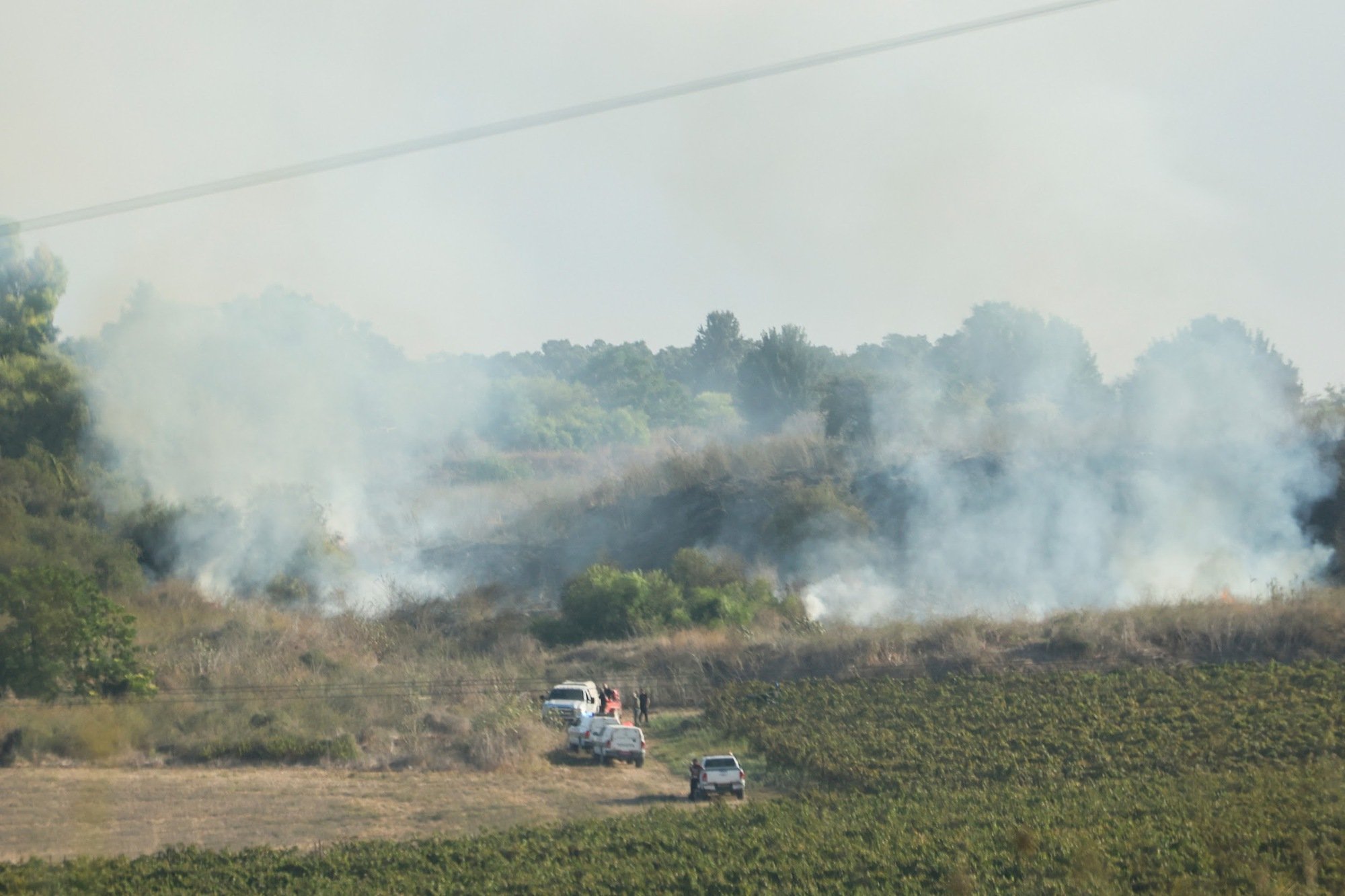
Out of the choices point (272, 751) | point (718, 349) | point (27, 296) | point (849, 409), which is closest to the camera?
point (272, 751)

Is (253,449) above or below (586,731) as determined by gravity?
above

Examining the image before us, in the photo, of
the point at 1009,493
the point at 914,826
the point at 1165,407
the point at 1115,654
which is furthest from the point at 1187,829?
the point at 1165,407

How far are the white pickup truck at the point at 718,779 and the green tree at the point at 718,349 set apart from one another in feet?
364

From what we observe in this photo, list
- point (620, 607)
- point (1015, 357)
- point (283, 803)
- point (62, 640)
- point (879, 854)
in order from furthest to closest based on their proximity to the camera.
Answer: point (1015, 357)
point (620, 607)
point (62, 640)
point (283, 803)
point (879, 854)

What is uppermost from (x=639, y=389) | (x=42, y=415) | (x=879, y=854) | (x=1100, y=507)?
(x=639, y=389)

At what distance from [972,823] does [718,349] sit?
119865 millimetres

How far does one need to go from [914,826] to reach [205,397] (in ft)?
130

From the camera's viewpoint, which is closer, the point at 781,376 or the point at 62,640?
the point at 62,640

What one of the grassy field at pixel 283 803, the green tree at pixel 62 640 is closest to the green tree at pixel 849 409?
the grassy field at pixel 283 803

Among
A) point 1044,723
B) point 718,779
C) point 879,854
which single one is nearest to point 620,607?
point 1044,723

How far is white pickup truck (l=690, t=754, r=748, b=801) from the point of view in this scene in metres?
31.1

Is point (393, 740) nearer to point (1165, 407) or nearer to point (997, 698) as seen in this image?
point (997, 698)

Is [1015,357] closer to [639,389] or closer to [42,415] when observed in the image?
[639,389]

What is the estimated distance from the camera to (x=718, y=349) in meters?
144
